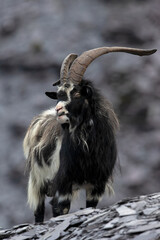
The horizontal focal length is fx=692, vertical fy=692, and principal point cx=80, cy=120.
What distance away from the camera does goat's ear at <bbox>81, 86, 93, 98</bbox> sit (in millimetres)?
7652

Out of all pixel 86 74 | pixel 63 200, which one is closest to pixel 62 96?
pixel 63 200

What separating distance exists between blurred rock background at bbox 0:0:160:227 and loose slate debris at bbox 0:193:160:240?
8082 millimetres

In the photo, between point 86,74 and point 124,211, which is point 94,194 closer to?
point 124,211

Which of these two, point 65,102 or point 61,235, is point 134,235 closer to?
point 61,235

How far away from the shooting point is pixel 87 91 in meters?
7.65

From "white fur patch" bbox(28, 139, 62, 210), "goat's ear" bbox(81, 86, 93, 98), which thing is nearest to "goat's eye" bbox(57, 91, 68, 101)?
"goat's ear" bbox(81, 86, 93, 98)

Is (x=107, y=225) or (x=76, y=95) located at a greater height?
(x=76, y=95)

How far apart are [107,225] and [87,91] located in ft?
7.19

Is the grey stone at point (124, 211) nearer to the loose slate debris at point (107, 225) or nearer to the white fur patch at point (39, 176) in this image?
the loose slate debris at point (107, 225)

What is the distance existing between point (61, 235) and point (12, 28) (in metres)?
12.3

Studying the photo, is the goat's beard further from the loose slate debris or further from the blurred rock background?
the blurred rock background

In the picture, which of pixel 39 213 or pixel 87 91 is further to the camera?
pixel 39 213

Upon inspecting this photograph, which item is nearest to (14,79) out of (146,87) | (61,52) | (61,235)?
(61,52)

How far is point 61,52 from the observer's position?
1712 cm
